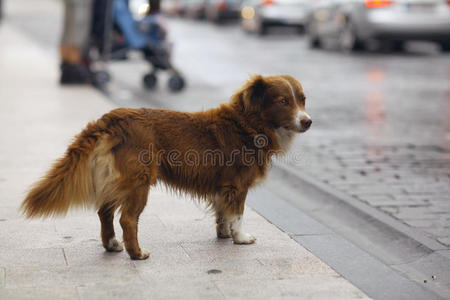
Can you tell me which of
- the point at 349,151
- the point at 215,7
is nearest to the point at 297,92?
the point at 349,151

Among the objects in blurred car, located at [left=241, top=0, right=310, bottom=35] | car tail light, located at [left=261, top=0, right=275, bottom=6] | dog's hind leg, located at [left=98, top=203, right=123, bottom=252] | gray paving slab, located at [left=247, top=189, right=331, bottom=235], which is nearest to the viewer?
dog's hind leg, located at [left=98, top=203, right=123, bottom=252]

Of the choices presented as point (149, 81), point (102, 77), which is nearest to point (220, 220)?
point (149, 81)

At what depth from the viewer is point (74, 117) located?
10188mm

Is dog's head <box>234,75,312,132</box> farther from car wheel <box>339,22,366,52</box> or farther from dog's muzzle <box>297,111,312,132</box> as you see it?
car wheel <box>339,22,366,52</box>

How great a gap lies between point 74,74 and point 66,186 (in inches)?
383

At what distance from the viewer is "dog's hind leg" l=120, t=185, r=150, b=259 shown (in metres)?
4.57

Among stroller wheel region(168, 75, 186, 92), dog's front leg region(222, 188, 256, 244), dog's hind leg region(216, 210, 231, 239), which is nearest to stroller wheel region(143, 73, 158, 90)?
stroller wheel region(168, 75, 186, 92)

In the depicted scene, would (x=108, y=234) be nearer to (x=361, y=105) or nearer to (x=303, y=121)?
(x=303, y=121)

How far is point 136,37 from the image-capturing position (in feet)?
43.3

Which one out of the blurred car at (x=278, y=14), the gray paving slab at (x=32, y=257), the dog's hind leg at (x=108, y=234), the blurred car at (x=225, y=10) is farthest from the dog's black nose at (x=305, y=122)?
the blurred car at (x=225, y=10)

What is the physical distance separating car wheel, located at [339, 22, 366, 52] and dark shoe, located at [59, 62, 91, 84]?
26.7 ft

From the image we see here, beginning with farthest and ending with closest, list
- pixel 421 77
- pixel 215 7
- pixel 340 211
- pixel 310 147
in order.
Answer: pixel 215 7, pixel 421 77, pixel 310 147, pixel 340 211

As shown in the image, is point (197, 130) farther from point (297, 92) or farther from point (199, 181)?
point (297, 92)

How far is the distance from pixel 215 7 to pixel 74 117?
26.2m
